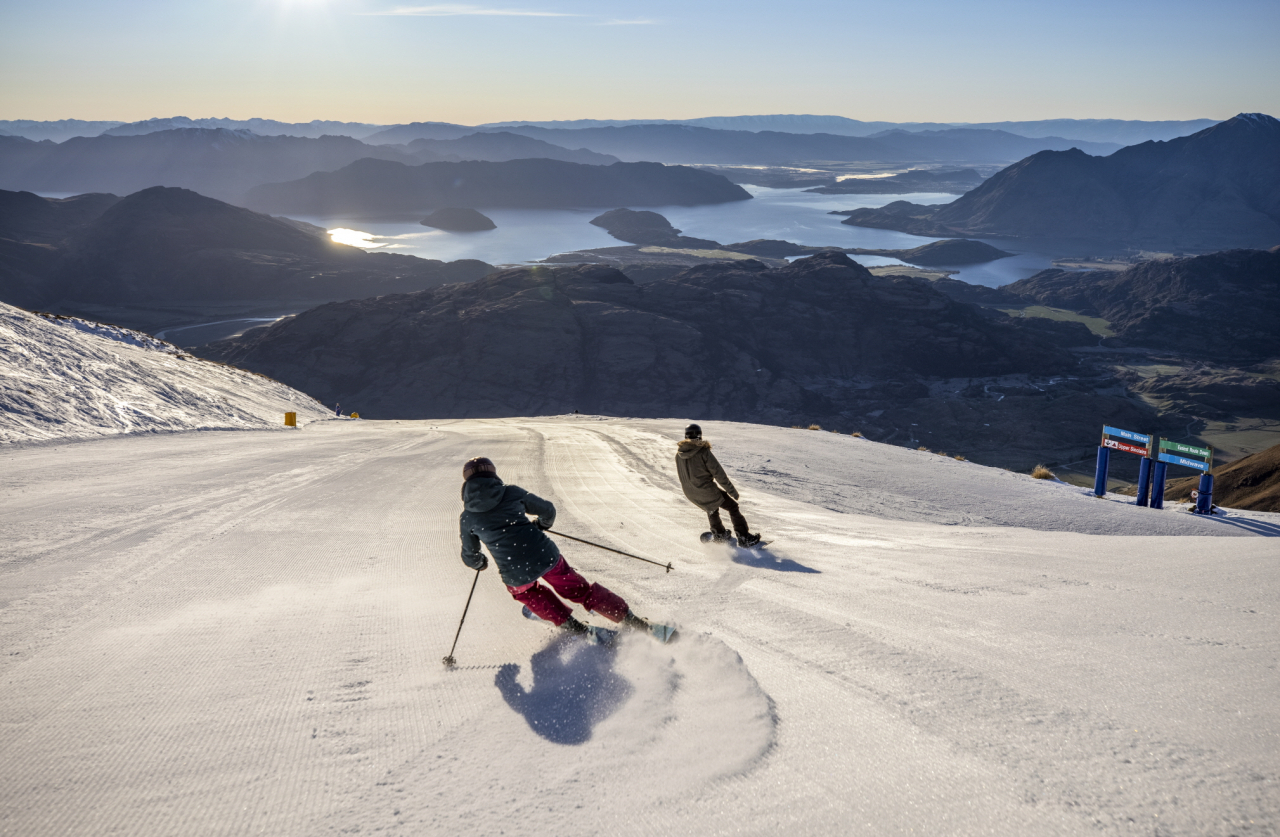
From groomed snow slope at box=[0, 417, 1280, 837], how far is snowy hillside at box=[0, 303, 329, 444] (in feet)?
23.7

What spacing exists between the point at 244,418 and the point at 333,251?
14360 cm

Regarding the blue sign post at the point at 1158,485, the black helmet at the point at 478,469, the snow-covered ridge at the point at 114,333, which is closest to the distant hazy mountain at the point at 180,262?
the snow-covered ridge at the point at 114,333

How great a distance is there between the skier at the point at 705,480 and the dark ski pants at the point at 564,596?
263 centimetres

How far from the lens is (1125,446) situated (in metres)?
15.3

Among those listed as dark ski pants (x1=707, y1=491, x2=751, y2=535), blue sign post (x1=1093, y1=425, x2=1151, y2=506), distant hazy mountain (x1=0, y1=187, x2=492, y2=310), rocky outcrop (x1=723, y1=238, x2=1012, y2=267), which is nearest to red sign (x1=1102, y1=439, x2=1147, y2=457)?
blue sign post (x1=1093, y1=425, x2=1151, y2=506)

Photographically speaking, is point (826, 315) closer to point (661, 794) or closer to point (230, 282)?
point (661, 794)

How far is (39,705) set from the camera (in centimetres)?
389

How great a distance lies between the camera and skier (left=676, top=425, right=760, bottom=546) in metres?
7.49

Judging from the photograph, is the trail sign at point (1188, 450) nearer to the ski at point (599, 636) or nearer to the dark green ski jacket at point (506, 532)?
the ski at point (599, 636)

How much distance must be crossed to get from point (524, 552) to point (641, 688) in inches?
43.9

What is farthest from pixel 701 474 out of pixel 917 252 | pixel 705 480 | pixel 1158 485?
pixel 917 252

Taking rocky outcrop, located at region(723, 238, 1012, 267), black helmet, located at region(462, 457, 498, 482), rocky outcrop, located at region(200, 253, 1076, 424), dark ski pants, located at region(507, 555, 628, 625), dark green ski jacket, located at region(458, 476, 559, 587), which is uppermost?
rocky outcrop, located at region(723, 238, 1012, 267)

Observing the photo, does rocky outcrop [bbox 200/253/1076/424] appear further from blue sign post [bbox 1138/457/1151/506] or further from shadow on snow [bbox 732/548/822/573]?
shadow on snow [bbox 732/548/822/573]

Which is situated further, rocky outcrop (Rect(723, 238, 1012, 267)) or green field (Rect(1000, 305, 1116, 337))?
rocky outcrop (Rect(723, 238, 1012, 267))
